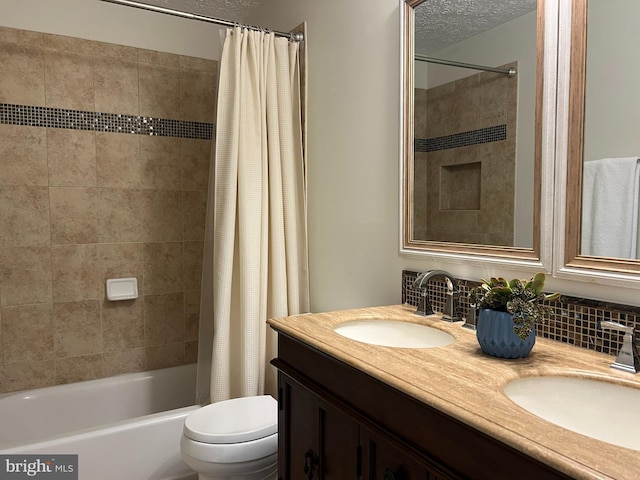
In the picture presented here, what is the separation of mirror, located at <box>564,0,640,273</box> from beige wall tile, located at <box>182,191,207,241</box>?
2331mm

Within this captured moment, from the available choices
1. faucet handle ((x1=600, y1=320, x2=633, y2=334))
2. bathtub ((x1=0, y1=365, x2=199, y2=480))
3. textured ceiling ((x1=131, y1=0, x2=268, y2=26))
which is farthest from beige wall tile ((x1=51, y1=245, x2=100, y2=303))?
faucet handle ((x1=600, y1=320, x2=633, y2=334))

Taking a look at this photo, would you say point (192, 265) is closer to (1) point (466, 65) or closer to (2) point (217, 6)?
(2) point (217, 6)

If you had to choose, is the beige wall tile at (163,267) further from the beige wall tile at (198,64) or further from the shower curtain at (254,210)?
the beige wall tile at (198,64)

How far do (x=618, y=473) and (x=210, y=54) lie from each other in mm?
3128

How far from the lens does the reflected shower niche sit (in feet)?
4.73

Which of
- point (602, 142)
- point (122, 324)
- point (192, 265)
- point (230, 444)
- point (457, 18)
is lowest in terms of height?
point (230, 444)

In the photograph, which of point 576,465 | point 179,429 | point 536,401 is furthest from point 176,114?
point 576,465

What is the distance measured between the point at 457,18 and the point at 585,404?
4.17 feet

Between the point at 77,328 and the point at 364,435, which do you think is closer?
the point at 364,435

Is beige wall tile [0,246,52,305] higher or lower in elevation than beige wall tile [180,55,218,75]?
lower

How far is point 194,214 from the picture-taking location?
304 cm

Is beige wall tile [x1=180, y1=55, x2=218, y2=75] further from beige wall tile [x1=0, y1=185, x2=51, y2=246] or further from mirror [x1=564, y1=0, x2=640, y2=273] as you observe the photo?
Answer: mirror [x1=564, y1=0, x2=640, y2=273]

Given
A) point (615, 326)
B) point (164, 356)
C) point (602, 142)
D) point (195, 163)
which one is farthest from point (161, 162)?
point (615, 326)

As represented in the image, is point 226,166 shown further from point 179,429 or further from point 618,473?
point 618,473
